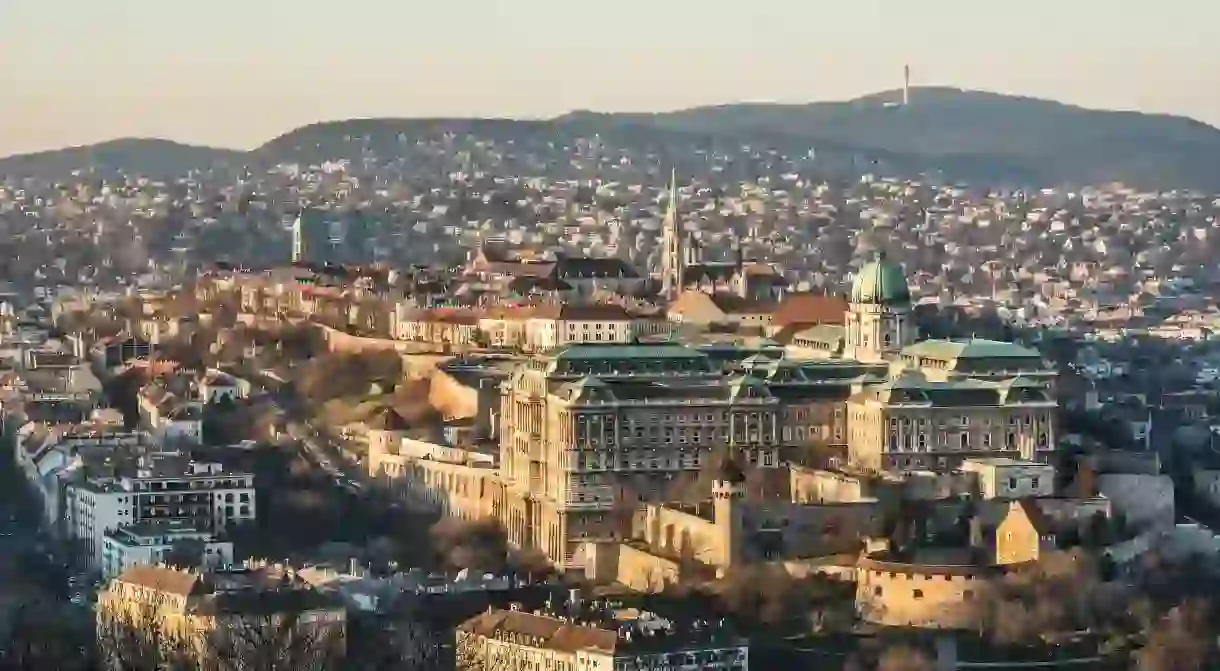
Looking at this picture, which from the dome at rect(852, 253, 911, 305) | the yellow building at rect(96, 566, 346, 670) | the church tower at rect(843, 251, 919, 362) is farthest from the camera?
the dome at rect(852, 253, 911, 305)

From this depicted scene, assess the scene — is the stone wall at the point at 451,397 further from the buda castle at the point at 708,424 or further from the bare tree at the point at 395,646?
the bare tree at the point at 395,646

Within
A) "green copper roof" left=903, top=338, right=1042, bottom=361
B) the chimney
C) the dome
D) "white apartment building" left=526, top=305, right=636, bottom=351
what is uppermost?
the dome

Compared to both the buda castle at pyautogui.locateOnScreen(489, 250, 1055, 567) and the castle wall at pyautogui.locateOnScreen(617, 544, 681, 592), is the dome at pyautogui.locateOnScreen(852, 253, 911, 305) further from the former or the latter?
the castle wall at pyautogui.locateOnScreen(617, 544, 681, 592)

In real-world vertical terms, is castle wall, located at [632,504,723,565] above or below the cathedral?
below

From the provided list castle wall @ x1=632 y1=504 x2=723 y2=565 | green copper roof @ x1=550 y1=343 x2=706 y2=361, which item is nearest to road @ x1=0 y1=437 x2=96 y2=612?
castle wall @ x1=632 y1=504 x2=723 y2=565

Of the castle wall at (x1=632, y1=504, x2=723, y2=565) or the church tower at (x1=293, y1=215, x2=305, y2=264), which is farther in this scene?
the church tower at (x1=293, y1=215, x2=305, y2=264)

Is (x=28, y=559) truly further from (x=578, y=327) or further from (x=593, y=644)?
(x=578, y=327)

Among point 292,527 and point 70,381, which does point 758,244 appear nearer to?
point 70,381

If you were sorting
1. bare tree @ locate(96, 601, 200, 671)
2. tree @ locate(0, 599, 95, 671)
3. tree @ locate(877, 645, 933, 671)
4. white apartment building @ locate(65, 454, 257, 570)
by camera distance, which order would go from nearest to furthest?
bare tree @ locate(96, 601, 200, 671)
tree @ locate(0, 599, 95, 671)
tree @ locate(877, 645, 933, 671)
white apartment building @ locate(65, 454, 257, 570)
